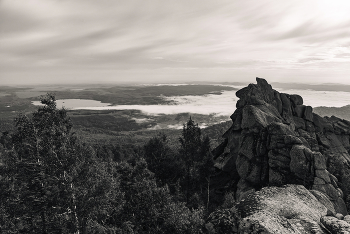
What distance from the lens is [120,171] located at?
159ft

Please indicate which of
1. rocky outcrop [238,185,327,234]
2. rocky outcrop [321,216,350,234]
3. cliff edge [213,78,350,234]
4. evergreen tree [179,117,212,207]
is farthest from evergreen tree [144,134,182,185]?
rocky outcrop [321,216,350,234]

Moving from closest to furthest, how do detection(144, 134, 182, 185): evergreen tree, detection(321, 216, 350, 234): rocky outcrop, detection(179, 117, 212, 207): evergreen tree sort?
detection(321, 216, 350, 234): rocky outcrop → detection(179, 117, 212, 207): evergreen tree → detection(144, 134, 182, 185): evergreen tree

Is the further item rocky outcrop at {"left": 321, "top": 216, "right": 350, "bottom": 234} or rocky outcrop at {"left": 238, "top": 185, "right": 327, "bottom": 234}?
rocky outcrop at {"left": 238, "top": 185, "right": 327, "bottom": 234}

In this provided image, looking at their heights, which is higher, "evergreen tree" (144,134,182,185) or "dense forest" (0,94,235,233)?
"dense forest" (0,94,235,233)

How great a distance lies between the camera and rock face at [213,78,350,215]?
34875mm

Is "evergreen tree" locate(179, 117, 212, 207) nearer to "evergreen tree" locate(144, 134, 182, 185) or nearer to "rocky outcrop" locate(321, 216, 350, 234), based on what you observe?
"evergreen tree" locate(144, 134, 182, 185)

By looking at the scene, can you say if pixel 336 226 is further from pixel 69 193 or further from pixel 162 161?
pixel 162 161

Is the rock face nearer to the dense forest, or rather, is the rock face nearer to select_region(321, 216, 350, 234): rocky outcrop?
select_region(321, 216, 350, 234): rocky outcrop

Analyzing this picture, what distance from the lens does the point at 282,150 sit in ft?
129

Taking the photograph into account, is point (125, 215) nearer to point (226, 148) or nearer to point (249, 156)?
point (249, 156)

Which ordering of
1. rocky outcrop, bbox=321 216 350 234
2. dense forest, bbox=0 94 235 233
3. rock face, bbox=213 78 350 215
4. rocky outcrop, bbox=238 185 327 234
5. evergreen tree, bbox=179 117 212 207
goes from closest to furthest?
rocky outcrop, bbox=321 216 350 234, rocky outcrop, bbox=238 185 327 234, dense forest, bbox=0 94 235 233, rock face, bbox=213 78 350 215, evergreen tree, bbox=179 117 212 207

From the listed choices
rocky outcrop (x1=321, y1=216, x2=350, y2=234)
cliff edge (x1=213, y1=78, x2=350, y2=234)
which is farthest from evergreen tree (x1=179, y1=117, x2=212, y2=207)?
rocky outcrop (x1=321, y1=216, x2=350, y2=234)

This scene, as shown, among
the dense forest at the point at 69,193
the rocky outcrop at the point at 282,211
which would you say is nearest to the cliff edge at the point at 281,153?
the rocky outcrop at the point at 282,211

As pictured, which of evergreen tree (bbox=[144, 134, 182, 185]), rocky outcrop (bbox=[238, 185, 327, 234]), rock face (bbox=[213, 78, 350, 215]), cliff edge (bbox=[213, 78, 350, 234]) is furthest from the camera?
evergreen tree (bbox=[144, 134, 182, 185])
